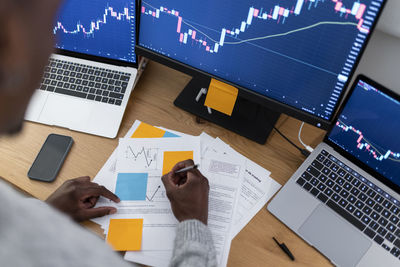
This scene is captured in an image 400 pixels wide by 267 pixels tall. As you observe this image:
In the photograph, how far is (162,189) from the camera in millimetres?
923

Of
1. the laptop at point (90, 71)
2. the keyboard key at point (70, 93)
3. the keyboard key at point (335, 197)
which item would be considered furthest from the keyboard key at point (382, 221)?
the keyboard key at point (70, 93)

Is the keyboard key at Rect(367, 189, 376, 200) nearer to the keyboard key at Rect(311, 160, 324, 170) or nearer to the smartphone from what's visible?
the keyboard key at Rect(311, 160, 324, 170)

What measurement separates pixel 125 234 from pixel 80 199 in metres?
0.14

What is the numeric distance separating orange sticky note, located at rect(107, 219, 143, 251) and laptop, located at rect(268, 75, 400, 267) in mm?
332

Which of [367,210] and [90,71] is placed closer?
[367,210]

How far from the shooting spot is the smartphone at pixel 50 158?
3.10ft

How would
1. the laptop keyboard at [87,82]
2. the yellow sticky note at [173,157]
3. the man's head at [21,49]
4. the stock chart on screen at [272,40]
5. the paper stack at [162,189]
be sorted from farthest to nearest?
the laptop keyboard at [87,82]
the yellow sticky note at [173,157]
the paper stack at [162,189]
the stock chart on screen at [272,40]
the man's head at [21,49]

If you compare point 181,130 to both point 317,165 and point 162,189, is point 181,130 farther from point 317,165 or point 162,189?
point 317,165

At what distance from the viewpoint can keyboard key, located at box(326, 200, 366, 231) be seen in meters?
0.84

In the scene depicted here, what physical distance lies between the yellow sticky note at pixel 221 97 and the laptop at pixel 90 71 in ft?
0.83

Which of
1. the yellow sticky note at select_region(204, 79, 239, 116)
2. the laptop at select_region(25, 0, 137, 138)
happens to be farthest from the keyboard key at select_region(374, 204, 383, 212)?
the laptop at select_region(25, 0, 137, 138)

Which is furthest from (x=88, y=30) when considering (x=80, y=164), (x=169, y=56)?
(x=80, y=164)

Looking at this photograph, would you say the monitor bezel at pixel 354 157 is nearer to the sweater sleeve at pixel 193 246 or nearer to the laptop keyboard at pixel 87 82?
the sweater sleeve at pixel 193 246

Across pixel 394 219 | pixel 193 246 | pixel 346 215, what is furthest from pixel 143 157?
pixel 394 219
